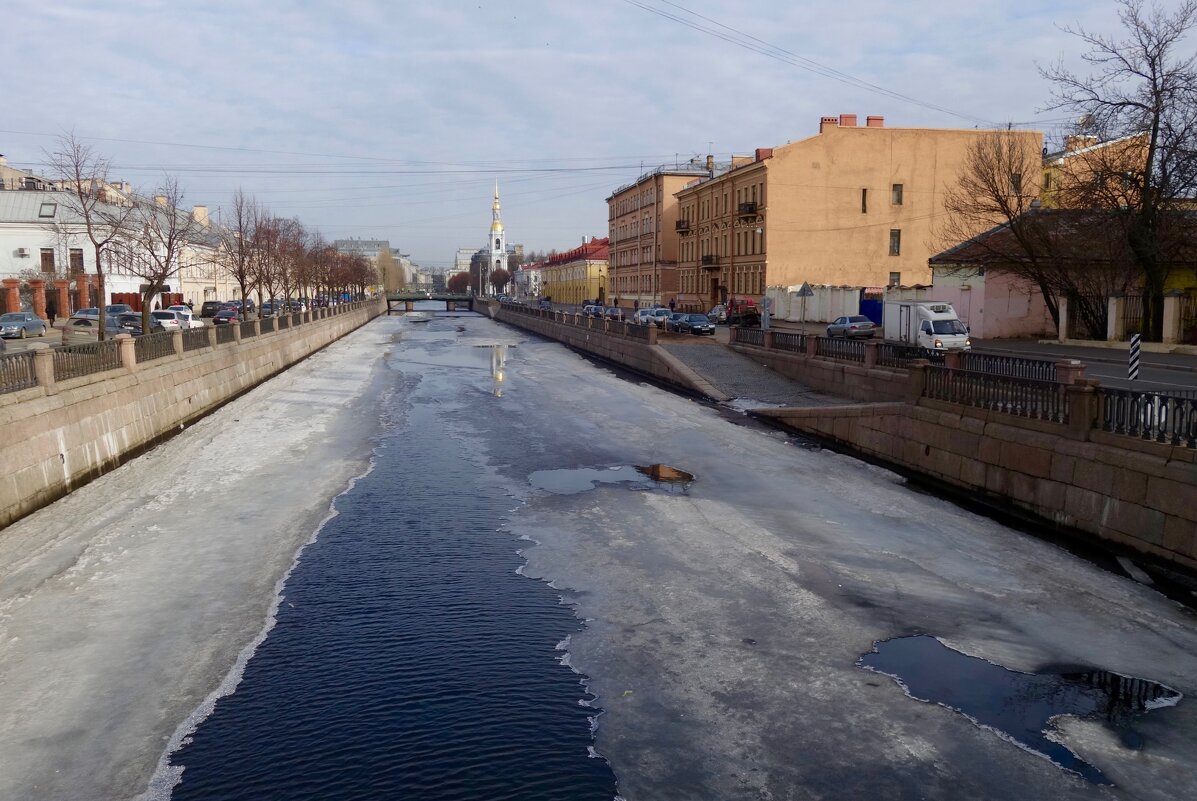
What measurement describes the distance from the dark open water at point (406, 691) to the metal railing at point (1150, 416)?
27.7ft

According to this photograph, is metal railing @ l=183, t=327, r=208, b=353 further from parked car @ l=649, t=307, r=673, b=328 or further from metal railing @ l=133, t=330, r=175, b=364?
parked car @ l=649, t=307, r=673, b=328

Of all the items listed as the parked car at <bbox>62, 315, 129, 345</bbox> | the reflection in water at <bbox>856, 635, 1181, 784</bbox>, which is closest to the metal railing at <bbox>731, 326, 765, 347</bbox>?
the reflection in water at <bbox>856, 635, 1181, 784</bbox>

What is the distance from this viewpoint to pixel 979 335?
41938 millimetres

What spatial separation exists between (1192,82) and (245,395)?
33.9 metres

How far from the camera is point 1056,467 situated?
1470cm

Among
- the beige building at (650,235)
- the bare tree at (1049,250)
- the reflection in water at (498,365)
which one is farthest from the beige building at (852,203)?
the beige building at (650,235)

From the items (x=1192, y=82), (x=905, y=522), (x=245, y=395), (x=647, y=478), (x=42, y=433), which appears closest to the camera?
(x=905, y=522)

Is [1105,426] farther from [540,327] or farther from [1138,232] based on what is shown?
[540,327]

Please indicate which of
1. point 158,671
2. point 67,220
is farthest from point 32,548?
point 67,220

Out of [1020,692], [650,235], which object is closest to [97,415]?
[1020,692]

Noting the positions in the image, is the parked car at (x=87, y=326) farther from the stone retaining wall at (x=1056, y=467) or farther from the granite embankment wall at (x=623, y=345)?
the stone retaining wall at (x=1056, y=467)

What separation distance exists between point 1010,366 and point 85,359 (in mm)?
18876

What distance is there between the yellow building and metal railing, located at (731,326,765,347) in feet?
275

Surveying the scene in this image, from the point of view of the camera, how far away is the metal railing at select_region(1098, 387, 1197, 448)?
12.3 metres
